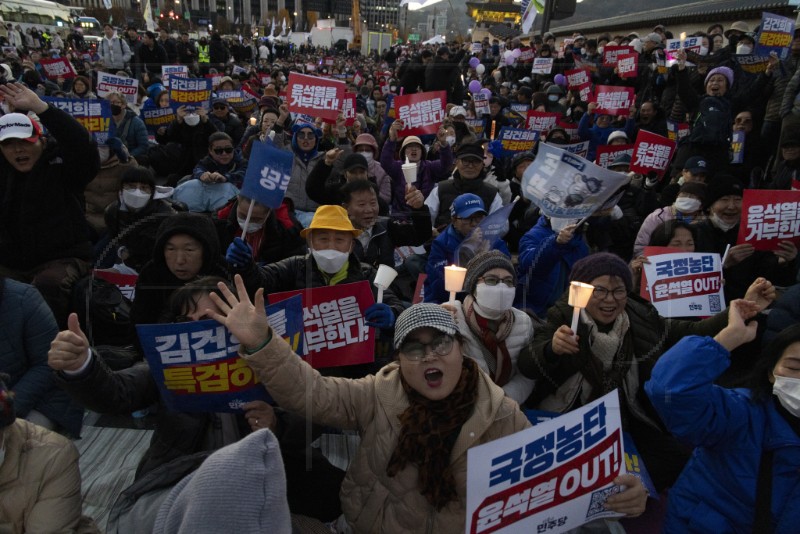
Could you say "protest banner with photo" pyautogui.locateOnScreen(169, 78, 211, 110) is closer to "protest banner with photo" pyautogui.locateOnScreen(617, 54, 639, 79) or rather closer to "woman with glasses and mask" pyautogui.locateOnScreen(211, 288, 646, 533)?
"protest banner with photo" pyautogui.locateOnScreen(617, 54, 639, 79)

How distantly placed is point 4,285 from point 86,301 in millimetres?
960

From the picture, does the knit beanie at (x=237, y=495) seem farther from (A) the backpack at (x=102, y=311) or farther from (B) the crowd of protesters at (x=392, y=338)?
(A) the backpack at (x=102, y=311)

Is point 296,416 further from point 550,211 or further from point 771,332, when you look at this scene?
point 771,332

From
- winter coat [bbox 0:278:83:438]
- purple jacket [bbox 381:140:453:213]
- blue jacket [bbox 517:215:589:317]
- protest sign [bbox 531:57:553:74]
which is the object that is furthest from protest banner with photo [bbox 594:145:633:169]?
protest sign [bbox 531:57:553:74]

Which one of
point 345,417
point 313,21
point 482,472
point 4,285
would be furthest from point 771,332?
point 313,21

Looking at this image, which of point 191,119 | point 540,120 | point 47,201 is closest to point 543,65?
point 540,120

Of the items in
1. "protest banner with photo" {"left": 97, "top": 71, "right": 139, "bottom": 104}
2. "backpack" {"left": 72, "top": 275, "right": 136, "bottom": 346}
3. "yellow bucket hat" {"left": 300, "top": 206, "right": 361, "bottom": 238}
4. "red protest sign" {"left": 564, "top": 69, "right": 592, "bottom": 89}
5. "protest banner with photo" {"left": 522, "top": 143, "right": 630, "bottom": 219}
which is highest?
"red protest sign" {"left": 564, "top": 69, "right": 592, "bottom": 89}

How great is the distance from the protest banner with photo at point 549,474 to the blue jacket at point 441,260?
207 cm

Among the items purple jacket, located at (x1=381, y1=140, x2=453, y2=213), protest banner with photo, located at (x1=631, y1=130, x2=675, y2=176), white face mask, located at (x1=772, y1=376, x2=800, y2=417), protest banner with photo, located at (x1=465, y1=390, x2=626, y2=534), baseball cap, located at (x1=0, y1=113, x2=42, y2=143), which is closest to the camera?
protest banner with photo, located at (x1=465, y1=390, x2=626, y2=534)

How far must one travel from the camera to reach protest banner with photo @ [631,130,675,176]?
21.0 feet

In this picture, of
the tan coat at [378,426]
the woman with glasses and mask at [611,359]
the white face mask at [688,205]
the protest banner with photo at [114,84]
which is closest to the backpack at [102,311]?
the tan coat at [378,426]

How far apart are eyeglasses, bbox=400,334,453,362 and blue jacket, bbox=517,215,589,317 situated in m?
2.07

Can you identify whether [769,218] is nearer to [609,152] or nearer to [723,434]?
[723,434]

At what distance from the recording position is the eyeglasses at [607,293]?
2.93 m
